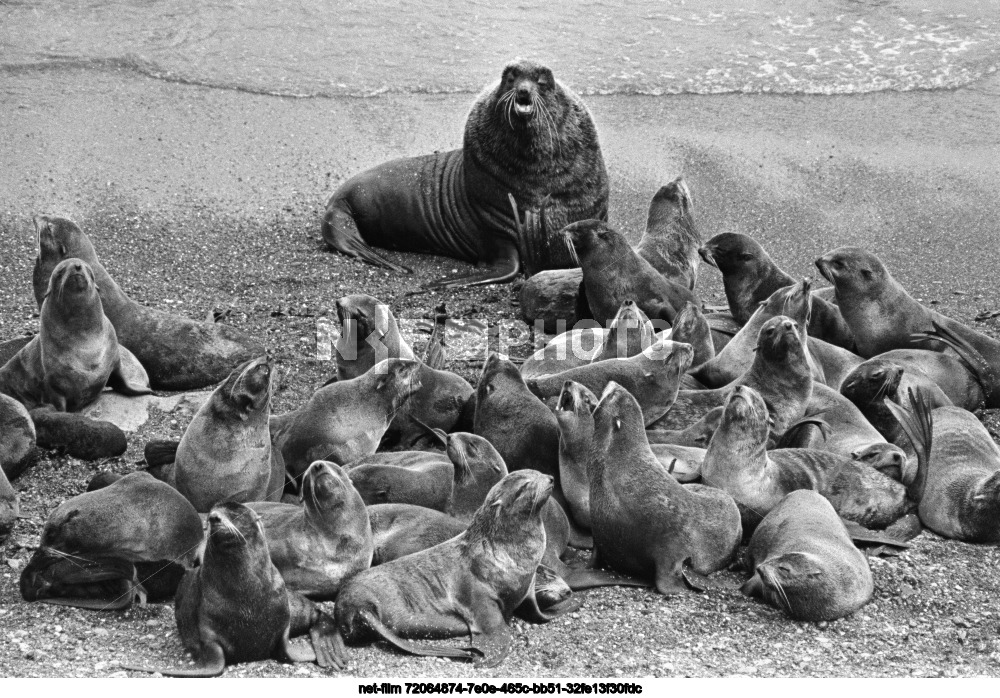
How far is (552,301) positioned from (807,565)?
355 centimetres

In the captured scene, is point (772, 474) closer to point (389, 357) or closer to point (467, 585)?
point (467, 585)

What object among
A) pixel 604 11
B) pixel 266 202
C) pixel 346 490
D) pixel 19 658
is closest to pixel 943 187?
pixel 604 11

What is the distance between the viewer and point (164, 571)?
440 cm

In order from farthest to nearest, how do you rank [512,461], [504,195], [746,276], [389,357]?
[504,195]
[746,276]
[389,357]
[512,461]

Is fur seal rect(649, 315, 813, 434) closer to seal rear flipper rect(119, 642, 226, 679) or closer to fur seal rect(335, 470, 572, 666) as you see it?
fur seal rect(335, 470, 572, 666)

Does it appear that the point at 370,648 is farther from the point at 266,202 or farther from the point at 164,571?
the point at 266,202

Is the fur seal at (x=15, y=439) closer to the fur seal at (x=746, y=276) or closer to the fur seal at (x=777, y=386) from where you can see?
the fur seal at (x=777, y=386)

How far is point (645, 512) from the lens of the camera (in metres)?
4.73

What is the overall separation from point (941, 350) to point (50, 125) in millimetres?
7141

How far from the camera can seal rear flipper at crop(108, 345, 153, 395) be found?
636cm

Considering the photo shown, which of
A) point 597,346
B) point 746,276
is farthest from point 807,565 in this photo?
point 746,276

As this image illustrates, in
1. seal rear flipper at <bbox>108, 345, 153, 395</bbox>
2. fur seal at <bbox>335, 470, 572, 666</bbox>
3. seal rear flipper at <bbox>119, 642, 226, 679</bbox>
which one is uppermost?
fur seal at <bbox>335, 470, 572, 666</bbox>
